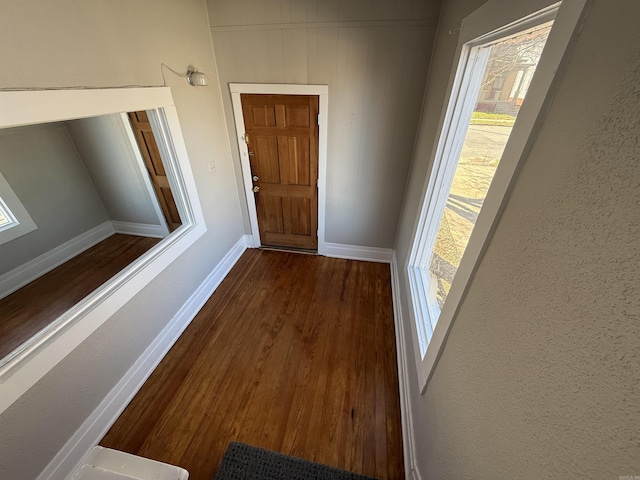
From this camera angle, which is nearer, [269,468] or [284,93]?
[269,468]

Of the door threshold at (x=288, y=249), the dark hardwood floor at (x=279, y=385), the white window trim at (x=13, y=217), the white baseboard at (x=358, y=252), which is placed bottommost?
the dark hardwood floor at (x=279, y=385)

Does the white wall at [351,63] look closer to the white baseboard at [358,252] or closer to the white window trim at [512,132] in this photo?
the white baseboard at [358,252]

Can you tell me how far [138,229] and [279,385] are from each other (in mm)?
1755

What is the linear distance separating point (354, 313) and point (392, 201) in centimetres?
126

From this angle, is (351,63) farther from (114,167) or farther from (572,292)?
(572,292)

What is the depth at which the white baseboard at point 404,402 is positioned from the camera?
1366mm

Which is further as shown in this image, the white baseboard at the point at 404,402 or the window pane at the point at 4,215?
the window pane at the point at 4,215

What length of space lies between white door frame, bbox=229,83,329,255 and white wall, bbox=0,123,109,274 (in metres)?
1.33

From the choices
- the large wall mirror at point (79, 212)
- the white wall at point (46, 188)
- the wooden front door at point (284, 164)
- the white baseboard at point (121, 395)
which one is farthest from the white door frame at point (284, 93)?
the white wall at point (46, 188)

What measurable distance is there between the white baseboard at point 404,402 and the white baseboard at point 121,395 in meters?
1.85

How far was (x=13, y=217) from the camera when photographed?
5.63ft

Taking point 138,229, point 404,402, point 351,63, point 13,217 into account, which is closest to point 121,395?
point 138,229

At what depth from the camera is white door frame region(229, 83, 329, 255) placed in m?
2.32

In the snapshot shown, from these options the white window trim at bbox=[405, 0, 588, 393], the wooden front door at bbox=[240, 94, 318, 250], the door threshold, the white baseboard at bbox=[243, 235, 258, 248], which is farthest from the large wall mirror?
the white window trim at bbox=[405, 0, 588, 393]
